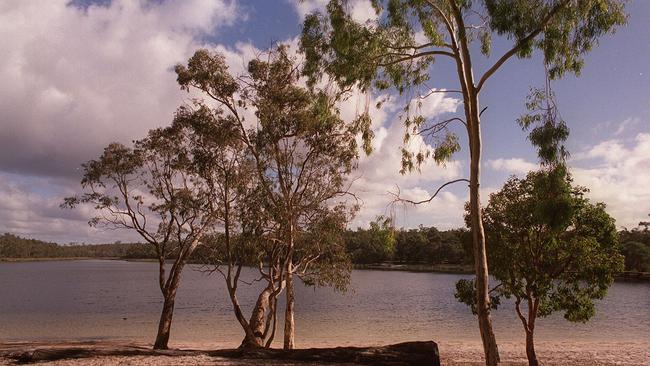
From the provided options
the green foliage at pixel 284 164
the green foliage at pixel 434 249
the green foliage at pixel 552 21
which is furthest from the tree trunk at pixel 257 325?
the green foliage at pixel 434 249

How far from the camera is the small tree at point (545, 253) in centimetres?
1370

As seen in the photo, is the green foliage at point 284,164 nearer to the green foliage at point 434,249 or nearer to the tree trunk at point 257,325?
the tree trunk at point 257,325

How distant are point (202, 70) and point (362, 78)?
639cm

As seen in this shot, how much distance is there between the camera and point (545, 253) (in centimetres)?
1455

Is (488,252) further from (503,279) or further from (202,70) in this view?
(202,70)

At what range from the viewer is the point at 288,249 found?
15422mm

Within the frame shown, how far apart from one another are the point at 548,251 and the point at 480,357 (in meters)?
5.56

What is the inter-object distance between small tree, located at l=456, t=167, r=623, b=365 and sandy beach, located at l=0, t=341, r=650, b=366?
129 inches

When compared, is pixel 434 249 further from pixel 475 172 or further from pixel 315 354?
pixel 475 172

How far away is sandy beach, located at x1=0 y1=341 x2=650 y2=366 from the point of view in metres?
12.3

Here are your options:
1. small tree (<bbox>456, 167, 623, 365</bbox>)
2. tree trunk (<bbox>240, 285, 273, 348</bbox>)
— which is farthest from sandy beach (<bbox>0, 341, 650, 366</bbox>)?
small tree (<bbox>456, 167, 623, 365</bbox>)

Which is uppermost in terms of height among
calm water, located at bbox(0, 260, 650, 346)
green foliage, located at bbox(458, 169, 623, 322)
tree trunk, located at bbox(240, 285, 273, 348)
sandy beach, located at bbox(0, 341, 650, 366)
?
green foliage, located at bbox(458, 169, 623, 322)

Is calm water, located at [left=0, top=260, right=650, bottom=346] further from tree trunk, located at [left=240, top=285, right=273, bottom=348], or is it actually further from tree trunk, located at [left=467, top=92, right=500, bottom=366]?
tree trunk, located at [left=467, top=92, right=500, bottom=366]

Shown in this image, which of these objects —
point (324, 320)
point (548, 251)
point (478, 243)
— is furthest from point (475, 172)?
point (324, 320)
